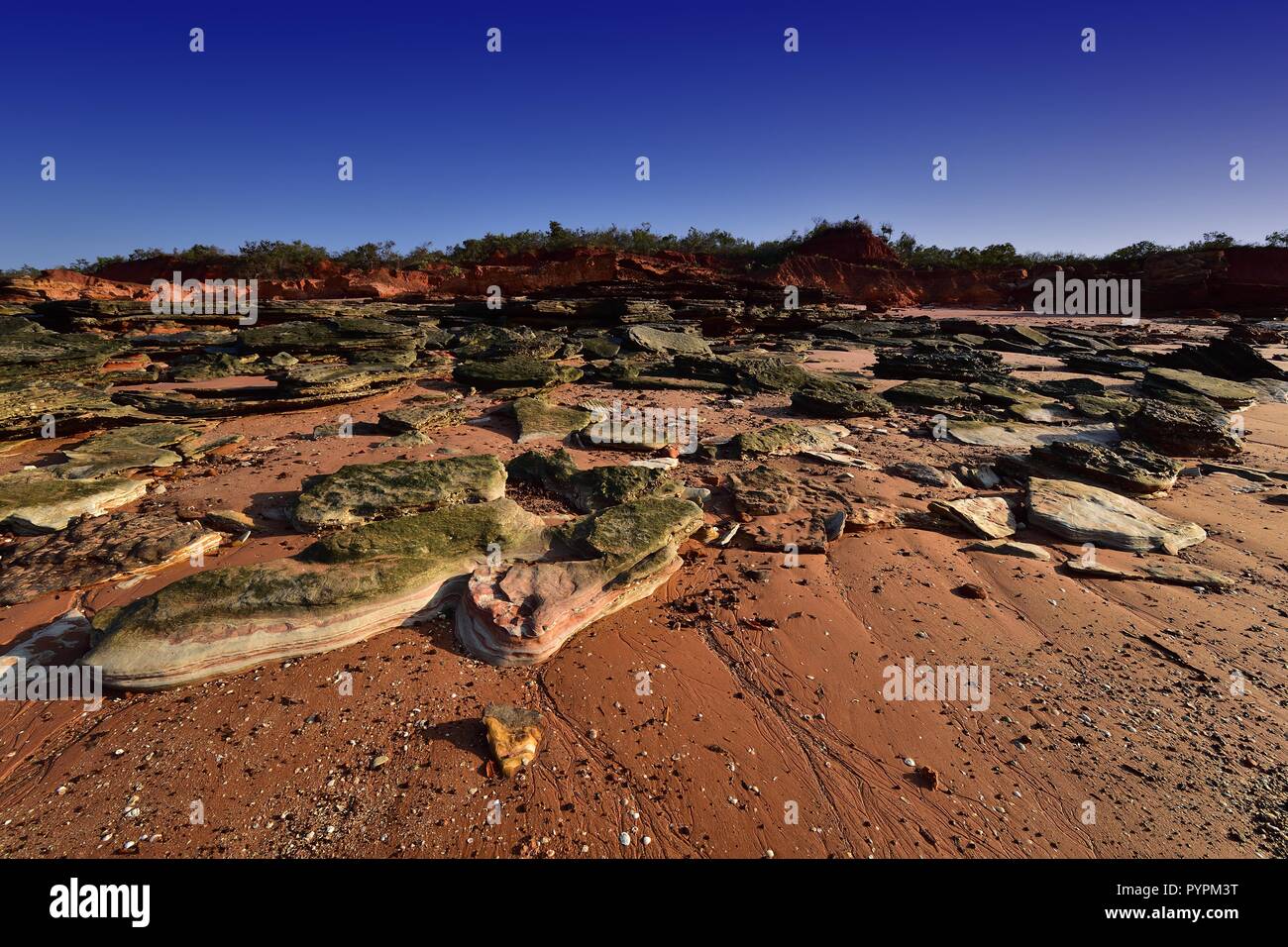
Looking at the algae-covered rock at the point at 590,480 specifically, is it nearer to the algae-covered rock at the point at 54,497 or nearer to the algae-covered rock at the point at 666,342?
the algae-covered rock at the point at 54,497

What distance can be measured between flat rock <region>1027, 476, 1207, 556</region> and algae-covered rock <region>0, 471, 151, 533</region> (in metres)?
8.30

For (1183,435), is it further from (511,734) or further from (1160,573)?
(511,734)

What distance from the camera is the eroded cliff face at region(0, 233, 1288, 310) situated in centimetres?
2392

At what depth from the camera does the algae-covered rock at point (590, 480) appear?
4.92 m

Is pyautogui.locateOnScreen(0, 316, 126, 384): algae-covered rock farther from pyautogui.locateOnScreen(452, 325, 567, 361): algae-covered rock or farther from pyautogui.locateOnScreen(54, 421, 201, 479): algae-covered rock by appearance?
pyautogui.locateOnScreen(452, 325, 567, 361): algae-covered rock

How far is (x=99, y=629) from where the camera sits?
9.66ft

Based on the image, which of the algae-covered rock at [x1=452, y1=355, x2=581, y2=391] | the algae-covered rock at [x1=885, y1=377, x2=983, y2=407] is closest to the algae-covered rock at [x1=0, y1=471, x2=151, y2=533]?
the algae-covered rock at [x1=452, y1=355, x2=581, y2=391]

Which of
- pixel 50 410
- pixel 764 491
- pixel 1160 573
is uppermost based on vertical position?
pixel 50 410

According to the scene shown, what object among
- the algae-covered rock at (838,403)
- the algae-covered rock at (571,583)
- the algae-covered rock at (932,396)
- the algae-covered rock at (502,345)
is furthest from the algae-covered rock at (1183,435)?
the algae-covered rock at (502,345)

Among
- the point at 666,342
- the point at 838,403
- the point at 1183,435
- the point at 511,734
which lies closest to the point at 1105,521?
the point at 1183,435

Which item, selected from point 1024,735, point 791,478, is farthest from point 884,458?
point 1024,735

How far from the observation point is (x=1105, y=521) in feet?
15.4

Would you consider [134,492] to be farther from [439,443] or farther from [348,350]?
[348,350]

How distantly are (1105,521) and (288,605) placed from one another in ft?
20.9
